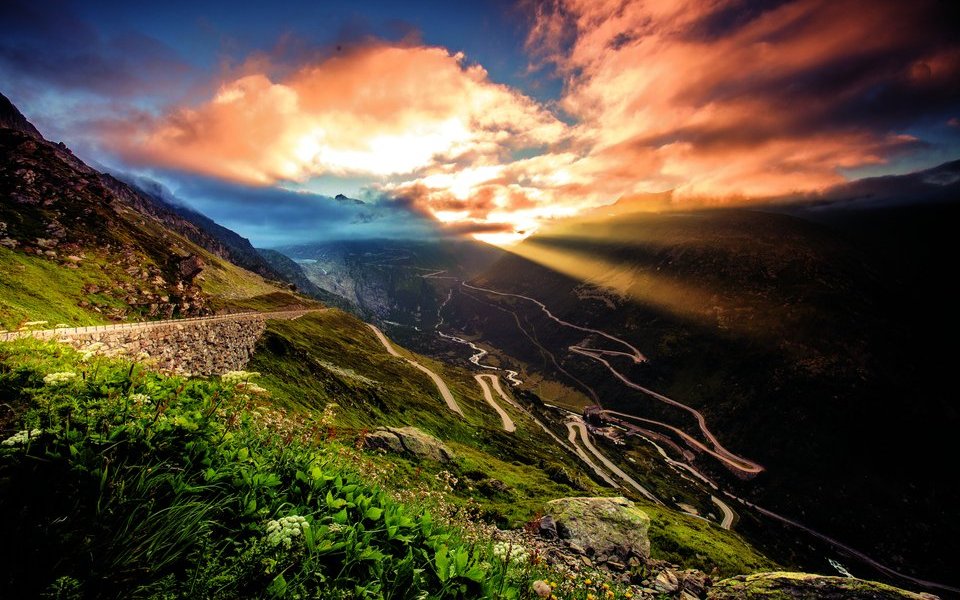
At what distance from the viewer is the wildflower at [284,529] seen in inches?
194

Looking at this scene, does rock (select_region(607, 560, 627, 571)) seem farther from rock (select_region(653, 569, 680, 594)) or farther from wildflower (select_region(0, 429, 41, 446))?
wildflower (select_region(0, 429, 41, 446))

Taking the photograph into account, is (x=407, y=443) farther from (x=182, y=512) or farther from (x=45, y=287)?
(x=182, y=512)

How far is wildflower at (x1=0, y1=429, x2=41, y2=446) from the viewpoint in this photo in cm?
498

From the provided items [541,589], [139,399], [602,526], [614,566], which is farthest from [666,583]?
[139,399]

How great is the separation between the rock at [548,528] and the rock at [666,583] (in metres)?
6.26

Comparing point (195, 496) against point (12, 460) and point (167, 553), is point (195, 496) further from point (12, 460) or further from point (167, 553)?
point (12, 460)

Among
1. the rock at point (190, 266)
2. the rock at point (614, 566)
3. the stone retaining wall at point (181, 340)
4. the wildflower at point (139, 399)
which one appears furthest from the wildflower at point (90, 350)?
the rock at point (190, 266)

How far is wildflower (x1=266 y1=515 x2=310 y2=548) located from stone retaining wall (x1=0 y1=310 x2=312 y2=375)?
18170 mm

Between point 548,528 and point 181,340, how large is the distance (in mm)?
35055

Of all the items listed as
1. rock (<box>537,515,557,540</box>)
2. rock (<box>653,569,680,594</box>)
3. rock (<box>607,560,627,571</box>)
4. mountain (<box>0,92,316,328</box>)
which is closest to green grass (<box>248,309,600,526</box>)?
rock (<box>537,515,557,540</box>)

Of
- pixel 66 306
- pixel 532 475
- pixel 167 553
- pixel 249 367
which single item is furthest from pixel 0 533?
pixel 532 475

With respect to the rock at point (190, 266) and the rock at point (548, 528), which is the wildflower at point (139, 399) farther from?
the rock at point (190, 266)

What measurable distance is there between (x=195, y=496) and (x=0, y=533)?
6.07 feet

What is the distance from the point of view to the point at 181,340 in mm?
34438
